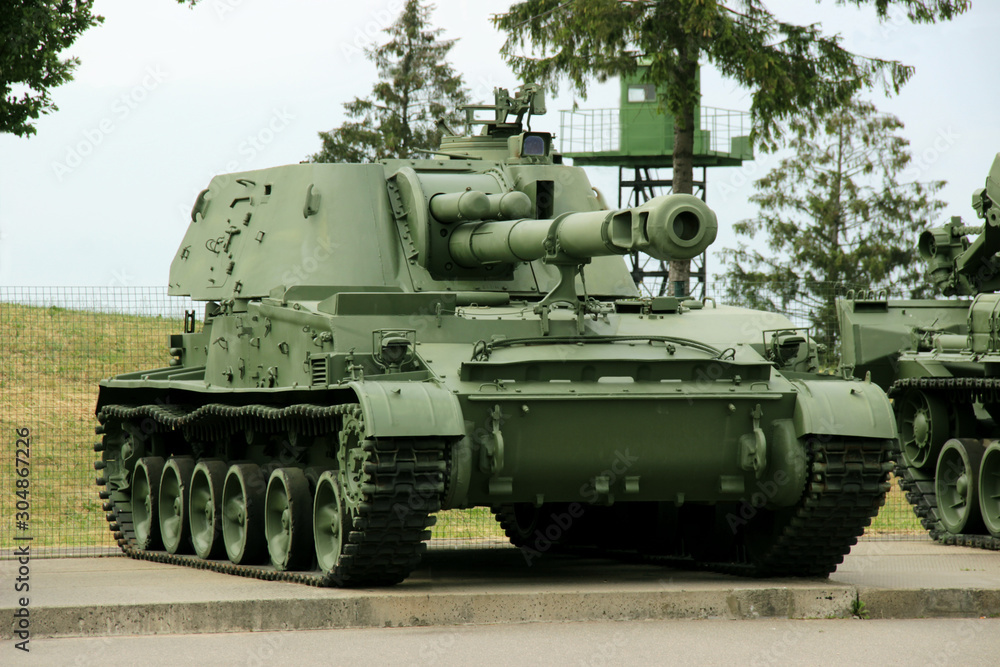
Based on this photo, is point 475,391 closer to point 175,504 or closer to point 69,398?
point 175,504

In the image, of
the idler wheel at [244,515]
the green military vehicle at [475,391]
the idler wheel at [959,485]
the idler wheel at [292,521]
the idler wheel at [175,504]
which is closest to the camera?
the green military vehicle at [475,391]

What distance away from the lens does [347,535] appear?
1030 cm

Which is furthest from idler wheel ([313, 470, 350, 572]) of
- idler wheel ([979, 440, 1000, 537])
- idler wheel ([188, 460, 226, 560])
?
idler wheel ([979, 440, 1000, 537])

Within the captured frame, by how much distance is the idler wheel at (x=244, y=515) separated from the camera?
12.0m

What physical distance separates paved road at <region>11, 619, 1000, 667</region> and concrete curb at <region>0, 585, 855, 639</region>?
0.43 feet

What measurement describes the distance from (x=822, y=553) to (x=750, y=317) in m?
1.96

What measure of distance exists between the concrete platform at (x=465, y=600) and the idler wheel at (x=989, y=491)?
2701 mm

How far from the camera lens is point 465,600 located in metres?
9.42

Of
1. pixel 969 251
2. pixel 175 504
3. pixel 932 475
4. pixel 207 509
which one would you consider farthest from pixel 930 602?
pixel 175 504

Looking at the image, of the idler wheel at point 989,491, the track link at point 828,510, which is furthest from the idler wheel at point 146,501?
the idler wheel at point 989,491

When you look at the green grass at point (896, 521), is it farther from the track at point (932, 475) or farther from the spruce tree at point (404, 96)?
the spruce tree at point (404, 96)

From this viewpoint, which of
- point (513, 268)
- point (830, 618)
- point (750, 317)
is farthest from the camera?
point (513, 268)

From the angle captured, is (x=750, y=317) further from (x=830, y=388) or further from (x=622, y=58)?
(x=622, y=58)

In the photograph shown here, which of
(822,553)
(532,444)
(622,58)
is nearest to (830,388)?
(822,553)
